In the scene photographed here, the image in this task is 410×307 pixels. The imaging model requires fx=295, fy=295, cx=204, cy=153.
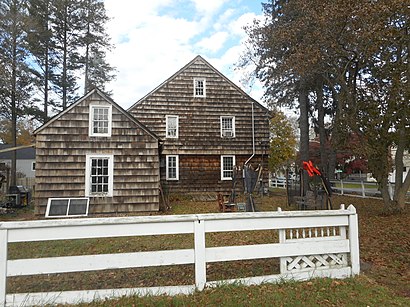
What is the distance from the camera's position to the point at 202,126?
1959 centimetres

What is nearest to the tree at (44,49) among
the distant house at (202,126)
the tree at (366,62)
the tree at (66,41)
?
the tree at (66,41)

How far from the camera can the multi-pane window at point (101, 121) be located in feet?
41.8

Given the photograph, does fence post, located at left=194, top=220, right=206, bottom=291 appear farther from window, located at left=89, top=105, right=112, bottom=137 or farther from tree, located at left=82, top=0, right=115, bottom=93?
tree, located at left=82, top=0, right=115, bottom=93

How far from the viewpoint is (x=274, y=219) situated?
168 inches

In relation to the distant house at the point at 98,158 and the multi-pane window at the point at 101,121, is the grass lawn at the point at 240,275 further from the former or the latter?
Answer: the multi-pane window at the point at 101,121

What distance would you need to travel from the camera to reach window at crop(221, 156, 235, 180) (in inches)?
776

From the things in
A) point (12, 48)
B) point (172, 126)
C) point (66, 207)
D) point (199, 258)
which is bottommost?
A: point (66, 207)

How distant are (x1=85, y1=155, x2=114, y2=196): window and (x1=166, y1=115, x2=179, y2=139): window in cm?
697

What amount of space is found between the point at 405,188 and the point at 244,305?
10.1m

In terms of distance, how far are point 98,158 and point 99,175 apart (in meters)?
0.73

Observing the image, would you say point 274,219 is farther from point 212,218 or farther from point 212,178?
point 212,178

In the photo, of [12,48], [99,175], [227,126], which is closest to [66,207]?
[99,175]

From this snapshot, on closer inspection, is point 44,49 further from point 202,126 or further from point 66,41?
point 202,126

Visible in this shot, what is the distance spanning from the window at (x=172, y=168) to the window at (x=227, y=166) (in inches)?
120
